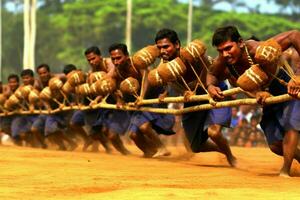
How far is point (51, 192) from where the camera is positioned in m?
5.12

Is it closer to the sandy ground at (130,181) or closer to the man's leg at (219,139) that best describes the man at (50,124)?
the sandy ground at (130,181)

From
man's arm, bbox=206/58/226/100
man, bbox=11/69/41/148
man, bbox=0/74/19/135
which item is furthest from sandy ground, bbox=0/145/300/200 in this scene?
man, bbox=0/74/19/135

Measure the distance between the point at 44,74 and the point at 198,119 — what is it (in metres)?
5.71

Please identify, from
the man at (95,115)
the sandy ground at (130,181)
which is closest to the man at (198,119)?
the sandy ground at (130,181)

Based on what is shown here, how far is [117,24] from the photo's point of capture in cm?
4906

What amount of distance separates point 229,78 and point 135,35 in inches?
1664

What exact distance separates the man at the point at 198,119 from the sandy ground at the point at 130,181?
390mm

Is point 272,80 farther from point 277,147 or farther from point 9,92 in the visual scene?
point 9,92

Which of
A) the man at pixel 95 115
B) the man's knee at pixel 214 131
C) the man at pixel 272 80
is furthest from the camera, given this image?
the man at pixel 95 115

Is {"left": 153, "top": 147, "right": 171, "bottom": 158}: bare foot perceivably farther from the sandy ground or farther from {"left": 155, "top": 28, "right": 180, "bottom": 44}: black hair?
{"left": 155, "top": 28, "right": 180, "bottom": 44}: black hair

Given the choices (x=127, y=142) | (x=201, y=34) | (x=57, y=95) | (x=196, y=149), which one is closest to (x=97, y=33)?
(x=201, y=34)

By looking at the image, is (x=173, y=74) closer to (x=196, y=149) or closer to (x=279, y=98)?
(x=196, y=149)

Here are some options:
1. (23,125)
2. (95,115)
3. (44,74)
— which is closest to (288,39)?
(95,115)

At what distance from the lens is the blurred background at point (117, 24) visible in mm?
45719
